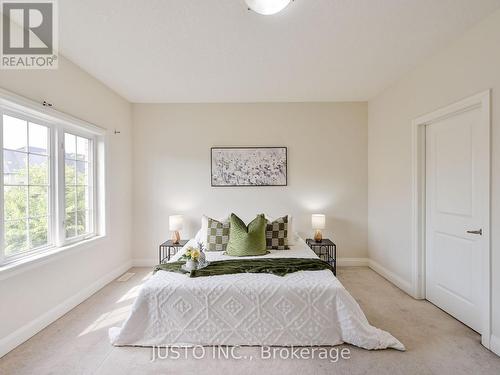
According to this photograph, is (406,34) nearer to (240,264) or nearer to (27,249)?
(240,264)

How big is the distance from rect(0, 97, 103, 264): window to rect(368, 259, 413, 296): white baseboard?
155 inches

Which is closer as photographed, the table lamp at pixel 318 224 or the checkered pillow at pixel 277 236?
the checkered pillow at pixel 277 236

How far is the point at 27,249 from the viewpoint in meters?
2.31

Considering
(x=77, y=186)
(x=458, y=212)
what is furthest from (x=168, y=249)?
(x=458, y=212)

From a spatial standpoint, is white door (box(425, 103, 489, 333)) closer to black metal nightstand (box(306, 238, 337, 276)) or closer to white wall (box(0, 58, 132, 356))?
black metal nightstand (box(306, 238, 337, 276))

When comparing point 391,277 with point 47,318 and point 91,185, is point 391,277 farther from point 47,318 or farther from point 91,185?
point 91,185

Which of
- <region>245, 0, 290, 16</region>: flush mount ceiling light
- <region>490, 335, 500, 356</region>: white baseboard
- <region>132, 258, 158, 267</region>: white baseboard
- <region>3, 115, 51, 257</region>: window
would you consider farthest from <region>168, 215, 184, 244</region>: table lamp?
<region>490, 335, 500, 356</region>: white baseboard

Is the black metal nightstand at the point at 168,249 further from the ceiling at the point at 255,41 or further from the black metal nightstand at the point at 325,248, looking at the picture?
the ceiling at the point at 255,41

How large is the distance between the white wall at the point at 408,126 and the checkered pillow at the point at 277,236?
1.46 m

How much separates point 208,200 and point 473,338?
10.9 feet

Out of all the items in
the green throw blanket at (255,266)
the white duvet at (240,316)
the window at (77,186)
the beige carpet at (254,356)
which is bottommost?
the beige carpet at (254,356)

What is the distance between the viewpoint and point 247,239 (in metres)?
2.94

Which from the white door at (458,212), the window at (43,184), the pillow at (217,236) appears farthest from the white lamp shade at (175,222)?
the white door at (458,212)

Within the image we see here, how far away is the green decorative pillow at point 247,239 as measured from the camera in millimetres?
2918
